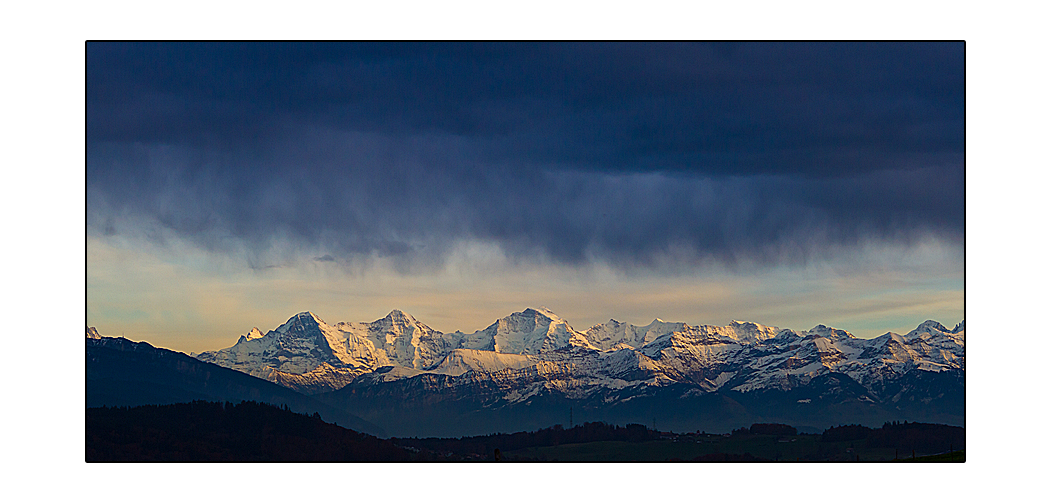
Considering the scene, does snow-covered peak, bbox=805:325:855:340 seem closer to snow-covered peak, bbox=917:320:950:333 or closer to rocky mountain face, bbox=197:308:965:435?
rocky mountain face, bbox=197:308:965:435

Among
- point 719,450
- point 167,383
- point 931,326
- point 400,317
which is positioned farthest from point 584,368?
point 167,383

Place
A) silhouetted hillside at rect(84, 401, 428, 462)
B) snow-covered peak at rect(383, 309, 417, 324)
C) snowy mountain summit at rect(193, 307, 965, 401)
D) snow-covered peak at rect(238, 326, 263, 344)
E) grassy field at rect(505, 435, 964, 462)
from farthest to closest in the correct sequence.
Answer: snowy mountain summit at rect(193, 307, 965, 401) → snow-covered peak at rect(383, 309, 417, 324) → snow-covered peak at rect(238, 326, 263, 344) → grassy field at rect(505, 435, 964, 462) → silhouetted hillside at rect(84, 401, 428, 462)

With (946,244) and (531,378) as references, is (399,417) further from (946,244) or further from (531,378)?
(946,244)

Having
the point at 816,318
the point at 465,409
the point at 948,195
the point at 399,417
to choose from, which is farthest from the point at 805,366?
the point at 399,417

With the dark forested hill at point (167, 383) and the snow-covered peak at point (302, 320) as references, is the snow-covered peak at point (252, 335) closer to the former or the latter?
the snow-covered peak at point (302, 320)

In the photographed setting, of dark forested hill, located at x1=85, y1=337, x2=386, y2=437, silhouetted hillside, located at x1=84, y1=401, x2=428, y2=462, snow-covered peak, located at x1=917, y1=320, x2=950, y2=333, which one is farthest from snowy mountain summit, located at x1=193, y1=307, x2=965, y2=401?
silhouetted hillside, located at x1=84, y1=401, x2=428, y2=462

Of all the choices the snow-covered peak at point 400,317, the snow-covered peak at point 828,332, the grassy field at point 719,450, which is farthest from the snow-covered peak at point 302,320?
the snow-covered peak at point 828,332
